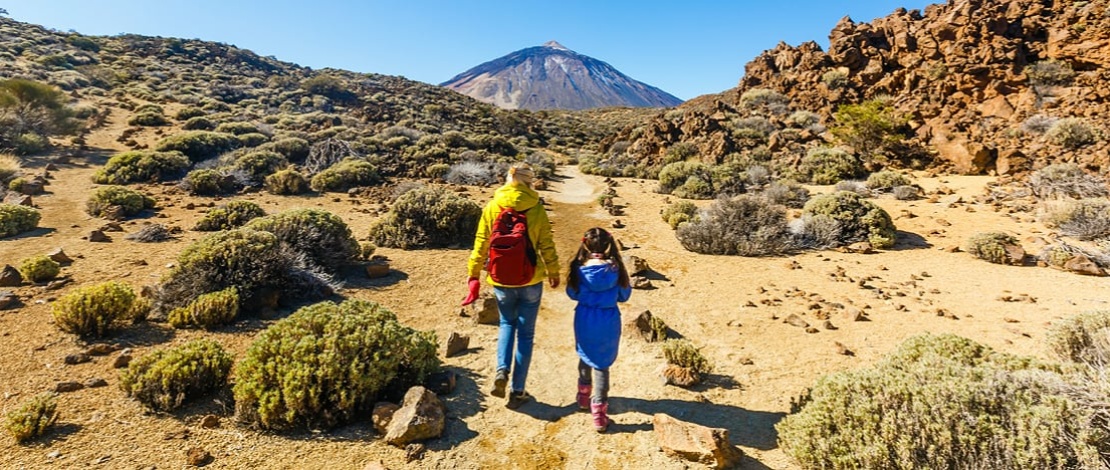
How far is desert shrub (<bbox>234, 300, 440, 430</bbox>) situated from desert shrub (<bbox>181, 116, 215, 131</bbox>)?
2367cm

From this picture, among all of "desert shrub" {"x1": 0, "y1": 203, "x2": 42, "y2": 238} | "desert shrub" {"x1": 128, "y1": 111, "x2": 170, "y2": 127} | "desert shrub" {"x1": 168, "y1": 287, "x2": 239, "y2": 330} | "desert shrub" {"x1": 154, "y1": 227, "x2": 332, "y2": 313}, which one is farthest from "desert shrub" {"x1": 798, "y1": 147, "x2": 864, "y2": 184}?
"desert shrub" {"x1": 128, "y1": 111, "x2": 170, "y2": 127}

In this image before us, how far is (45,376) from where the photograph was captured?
4055 mm

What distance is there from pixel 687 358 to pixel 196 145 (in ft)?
65.2

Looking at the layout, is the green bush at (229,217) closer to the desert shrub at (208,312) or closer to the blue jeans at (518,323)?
the desert shrub at (208,312)

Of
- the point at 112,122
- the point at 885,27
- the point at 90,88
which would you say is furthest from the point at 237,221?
the point at 885,27

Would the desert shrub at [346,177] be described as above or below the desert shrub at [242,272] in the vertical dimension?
above

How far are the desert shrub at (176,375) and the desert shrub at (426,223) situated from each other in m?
5.38

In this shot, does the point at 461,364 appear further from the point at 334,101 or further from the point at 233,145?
the point at 334,101

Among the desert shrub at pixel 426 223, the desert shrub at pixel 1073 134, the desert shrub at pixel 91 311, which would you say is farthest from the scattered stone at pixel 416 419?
the desert shrub at pixel 1073 134

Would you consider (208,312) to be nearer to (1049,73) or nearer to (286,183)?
(286,183)

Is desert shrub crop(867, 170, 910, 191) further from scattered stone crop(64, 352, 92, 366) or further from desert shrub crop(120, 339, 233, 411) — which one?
scattered stone crop(64, 352, 92, 366)

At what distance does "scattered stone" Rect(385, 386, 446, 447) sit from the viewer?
136 inches

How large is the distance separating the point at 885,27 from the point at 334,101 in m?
39.3

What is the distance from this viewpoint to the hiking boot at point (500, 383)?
4.05 metres
